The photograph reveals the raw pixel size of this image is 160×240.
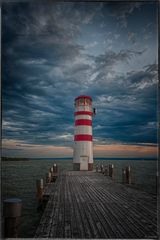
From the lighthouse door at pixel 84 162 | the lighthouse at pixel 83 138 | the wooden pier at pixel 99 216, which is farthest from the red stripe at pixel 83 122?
the wooden pier at pixel 99 216

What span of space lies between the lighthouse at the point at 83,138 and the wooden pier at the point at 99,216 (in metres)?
4.28

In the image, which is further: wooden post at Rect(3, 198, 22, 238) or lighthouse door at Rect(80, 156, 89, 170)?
lighthouse door at Rect(80, 156, 89, 170)

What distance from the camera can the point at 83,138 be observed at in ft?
31.6

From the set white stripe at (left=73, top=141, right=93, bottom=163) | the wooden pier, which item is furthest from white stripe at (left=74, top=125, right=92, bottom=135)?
the wooden pier

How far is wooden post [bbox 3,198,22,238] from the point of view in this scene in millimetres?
2797

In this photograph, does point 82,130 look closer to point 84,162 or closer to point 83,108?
point 83,108

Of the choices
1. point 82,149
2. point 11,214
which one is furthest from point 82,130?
point 11,214

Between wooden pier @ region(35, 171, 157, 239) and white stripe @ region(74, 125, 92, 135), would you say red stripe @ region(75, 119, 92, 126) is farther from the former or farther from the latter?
wooden pier @ region(35, 171, 157, 239)

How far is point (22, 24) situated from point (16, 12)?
340 mm

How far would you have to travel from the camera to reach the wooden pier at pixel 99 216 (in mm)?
3178

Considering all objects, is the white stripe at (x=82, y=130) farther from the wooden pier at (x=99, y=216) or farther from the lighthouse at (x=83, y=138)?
the wooden pier at (x=99, y=216)

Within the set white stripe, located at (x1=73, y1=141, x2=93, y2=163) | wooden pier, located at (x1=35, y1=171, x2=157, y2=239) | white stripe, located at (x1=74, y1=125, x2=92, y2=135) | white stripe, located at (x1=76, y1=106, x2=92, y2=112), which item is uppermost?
white stripe, located at (x1=76, y1=106, x2=92, y2=112)

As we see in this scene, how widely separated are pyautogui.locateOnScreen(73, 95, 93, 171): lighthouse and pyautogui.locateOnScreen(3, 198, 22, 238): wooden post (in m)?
6.74

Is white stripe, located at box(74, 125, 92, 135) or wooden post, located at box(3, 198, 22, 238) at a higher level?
white stripe, located at box(74, 125, 92, 135)
